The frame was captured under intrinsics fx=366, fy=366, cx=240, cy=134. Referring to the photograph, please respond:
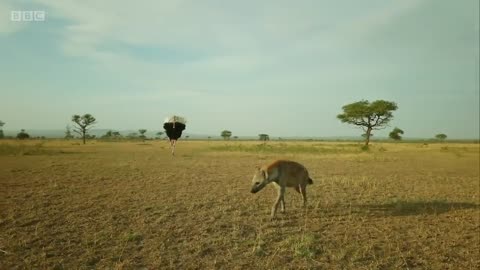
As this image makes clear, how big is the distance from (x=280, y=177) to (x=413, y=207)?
15.3 feet

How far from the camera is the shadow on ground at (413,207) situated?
10867 millimetres

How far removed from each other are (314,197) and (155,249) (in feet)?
23.2

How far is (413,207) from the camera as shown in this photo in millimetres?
11555

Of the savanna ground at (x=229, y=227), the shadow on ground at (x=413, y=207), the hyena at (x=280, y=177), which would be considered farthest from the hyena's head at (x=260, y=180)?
the shadow on ground at (x=413, y=207)

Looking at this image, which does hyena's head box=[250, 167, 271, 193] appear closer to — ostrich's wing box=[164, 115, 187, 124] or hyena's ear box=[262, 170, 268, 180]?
hyena's ear box=[262, 170, 268, 180]

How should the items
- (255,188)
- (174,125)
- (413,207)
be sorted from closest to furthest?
(255,188), (413,207), (174,125)

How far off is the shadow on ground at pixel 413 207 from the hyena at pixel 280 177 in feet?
7.16

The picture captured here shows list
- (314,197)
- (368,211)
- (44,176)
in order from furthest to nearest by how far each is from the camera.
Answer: (44,176), (314,197), (368,211)

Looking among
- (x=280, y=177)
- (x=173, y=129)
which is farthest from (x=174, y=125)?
(x=280, y=177)

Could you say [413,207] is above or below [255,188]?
below

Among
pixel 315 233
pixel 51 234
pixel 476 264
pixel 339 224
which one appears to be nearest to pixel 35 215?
pixel 51 234

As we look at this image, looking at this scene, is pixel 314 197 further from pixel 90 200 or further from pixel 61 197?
pixel 61 197

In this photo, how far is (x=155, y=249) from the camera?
728 centimetres

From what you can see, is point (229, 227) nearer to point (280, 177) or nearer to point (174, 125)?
point (280, 177)
